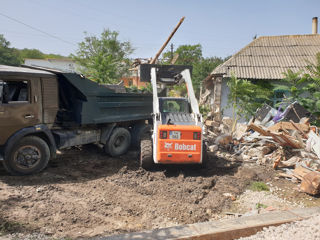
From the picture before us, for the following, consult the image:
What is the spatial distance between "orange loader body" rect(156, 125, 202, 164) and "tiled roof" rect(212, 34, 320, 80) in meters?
7.91

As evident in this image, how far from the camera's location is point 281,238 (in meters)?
3.20

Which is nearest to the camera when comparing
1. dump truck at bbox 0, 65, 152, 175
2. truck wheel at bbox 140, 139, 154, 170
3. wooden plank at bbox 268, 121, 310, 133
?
dump truck at bbox 0, 65, 152, 175

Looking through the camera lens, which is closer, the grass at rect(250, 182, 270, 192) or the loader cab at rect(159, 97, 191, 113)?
the grass at rect(250, 182, 270, 192)

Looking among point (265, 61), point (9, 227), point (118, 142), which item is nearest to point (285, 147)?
point (118, 142)

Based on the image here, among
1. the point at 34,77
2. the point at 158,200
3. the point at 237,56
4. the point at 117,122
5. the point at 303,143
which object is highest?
the point at 237,56

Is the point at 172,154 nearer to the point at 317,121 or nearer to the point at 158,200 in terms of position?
the point at 158,200

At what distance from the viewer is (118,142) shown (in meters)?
7.86

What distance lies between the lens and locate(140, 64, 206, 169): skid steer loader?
231 inches

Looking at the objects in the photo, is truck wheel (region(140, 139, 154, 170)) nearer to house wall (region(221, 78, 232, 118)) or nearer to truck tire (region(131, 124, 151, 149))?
truck tire (region(131, 124, 151, 149))

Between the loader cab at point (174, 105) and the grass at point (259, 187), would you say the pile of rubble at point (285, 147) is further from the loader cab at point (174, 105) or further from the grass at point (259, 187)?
the loader cab at point (174, 105)

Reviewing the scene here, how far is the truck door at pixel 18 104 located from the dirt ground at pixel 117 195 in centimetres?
113

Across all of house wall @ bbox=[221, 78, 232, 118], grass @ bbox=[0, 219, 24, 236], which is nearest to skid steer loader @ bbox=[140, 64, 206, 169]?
grass @ bbox=[0, 219, 24, 236]

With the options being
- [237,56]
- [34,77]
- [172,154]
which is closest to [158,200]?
[172,154]

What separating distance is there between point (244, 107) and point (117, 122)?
6119 millimetres
